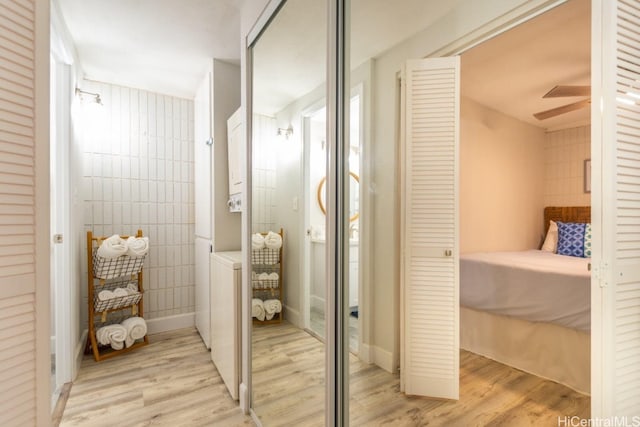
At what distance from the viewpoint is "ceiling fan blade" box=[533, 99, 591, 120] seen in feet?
1.77

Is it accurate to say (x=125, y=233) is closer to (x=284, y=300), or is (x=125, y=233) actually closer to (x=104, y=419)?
(x=104, y=419)

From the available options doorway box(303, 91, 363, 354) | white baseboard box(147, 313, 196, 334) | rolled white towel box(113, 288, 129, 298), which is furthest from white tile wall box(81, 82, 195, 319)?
doorway box(303, 91, 363, 354)

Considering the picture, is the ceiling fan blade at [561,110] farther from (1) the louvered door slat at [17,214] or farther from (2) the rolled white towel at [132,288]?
(2) the rolled white towel at [132,288]

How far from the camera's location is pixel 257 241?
170 centimetres

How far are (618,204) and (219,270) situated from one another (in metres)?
2.08

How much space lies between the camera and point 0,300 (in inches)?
34.1

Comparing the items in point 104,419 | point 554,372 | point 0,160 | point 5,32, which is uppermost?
point 5,32

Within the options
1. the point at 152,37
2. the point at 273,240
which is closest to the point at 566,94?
the point at 273,240

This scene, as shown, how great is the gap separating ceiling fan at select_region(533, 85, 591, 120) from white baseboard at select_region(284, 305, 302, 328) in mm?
1184

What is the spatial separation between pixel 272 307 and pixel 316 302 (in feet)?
1.39

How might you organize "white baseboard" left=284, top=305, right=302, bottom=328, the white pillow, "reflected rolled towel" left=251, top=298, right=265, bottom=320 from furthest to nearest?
"reflected rolled towel" left=251, top=298, right=265, bottom=320
"white baseboard" left=284, top=305, right=302, bottom=328
the white pillow

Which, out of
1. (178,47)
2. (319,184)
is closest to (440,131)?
(319,184)

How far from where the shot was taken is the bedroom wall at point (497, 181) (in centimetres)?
68

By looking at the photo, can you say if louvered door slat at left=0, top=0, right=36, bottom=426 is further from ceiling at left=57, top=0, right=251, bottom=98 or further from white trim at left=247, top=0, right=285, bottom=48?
ceiling at left=57, top=0, right=251, bottom=98
